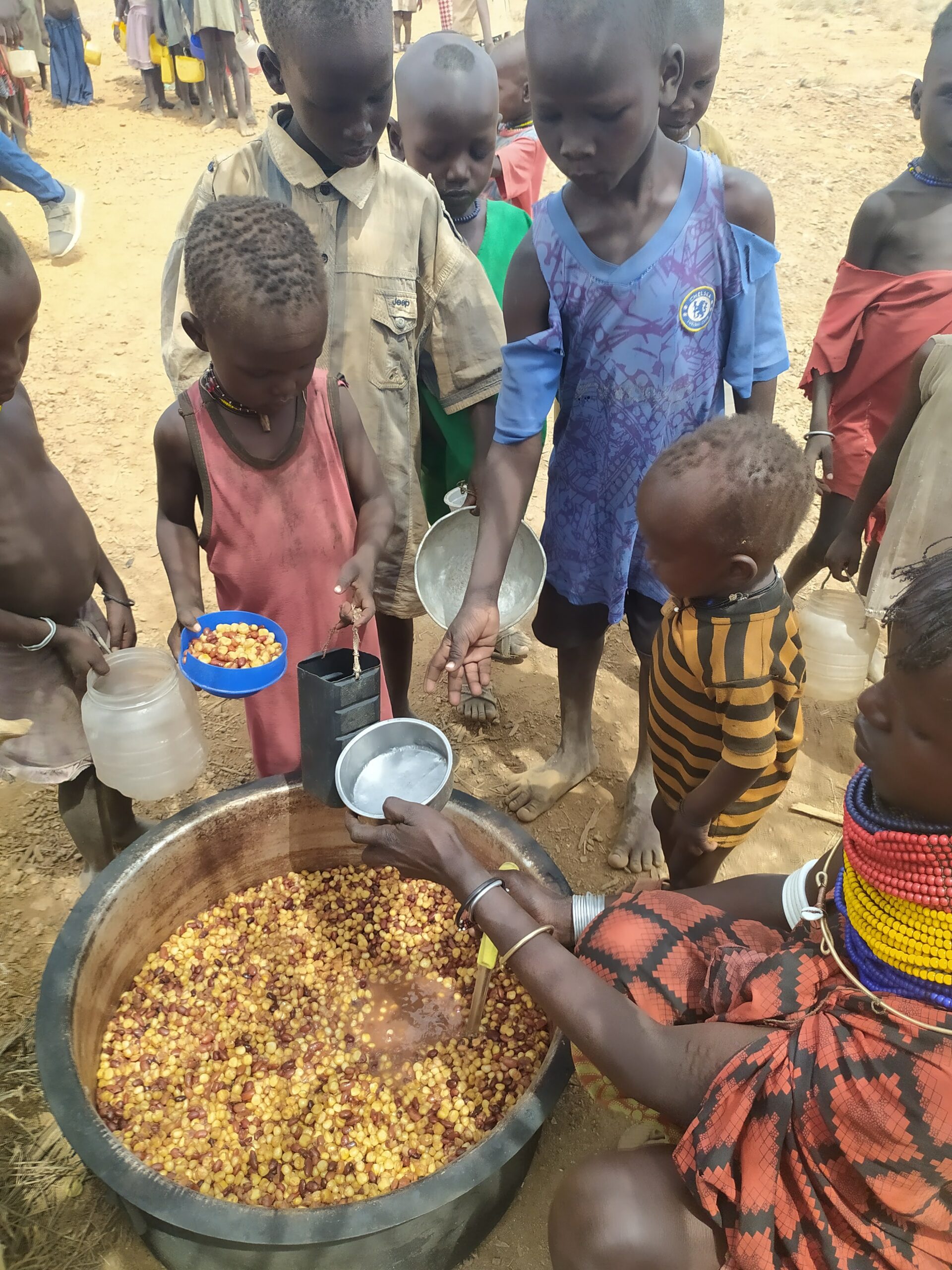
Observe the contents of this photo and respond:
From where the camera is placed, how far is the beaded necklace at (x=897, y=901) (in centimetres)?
115

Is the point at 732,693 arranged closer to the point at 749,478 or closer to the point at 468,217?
the point at 749,478

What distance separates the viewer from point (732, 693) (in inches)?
68.9

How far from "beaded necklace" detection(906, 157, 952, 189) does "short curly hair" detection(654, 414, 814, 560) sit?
5.08 ft

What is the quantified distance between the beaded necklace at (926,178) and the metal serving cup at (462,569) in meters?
1.69

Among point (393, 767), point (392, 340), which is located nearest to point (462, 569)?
point (392, 340)

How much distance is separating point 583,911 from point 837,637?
1.61 metres

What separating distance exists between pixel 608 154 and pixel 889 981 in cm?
161

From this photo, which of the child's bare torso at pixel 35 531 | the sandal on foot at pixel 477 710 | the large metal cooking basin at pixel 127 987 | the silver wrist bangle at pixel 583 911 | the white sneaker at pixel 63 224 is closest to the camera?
the large metal cooking basin at pixel 127 987

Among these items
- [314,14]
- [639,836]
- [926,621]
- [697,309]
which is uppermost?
[314,14]

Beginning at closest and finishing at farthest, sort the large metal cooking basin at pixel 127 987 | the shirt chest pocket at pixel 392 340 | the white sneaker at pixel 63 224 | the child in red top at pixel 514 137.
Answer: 1. the large metal cooking basin at pixel 127 987
2. the shirt chest pocket at pixel 392 340
3. the child in red top at pixel 514 137
4. the white sneaker at pixel 63 224

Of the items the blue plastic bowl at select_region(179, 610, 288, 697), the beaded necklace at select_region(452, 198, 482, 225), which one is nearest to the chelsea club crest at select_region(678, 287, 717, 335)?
the beaded necklace at select_region(452, 198, 482, 225)

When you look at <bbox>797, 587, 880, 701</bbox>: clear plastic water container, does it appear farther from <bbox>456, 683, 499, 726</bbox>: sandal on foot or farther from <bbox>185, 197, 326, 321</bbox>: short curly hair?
<bbox>185, 197, 326, 321</bbox>: short curly hair

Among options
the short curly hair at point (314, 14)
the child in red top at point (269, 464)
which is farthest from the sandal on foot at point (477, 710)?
the short curly hair at point (314, 14)

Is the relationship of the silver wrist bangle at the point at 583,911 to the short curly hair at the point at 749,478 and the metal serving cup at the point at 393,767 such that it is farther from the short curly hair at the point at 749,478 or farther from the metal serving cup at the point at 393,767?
the short curly hair at the point at 749,478
